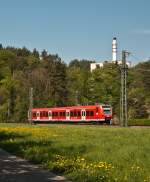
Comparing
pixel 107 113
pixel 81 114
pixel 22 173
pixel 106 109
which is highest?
pixel 106 109

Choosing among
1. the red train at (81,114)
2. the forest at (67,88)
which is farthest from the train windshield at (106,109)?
the forest at (67,88)

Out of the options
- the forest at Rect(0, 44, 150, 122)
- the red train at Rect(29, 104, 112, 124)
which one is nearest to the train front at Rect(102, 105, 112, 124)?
the red train at Rect(29, 104, 112, 124)

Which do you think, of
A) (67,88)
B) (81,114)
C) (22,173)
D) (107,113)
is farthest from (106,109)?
(67,88)

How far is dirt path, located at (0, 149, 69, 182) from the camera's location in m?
14.4

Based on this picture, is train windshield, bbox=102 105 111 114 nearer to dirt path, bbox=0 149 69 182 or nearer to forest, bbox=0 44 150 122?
forest, bbox=0 44 150 122

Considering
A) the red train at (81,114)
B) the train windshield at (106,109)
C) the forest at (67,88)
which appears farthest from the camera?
the forest at (67,88)

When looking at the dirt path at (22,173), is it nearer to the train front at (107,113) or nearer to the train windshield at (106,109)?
the train front at (107,113)

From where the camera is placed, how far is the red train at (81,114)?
73375 mm

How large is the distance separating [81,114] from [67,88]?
7428 centimetres

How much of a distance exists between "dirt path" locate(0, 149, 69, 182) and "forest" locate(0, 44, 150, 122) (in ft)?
255

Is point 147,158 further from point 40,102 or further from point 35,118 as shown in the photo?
point 40,102

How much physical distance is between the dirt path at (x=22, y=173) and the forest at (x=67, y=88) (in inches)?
3064

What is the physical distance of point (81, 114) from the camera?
7525 cm

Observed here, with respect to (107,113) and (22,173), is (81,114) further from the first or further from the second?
(22,173)
